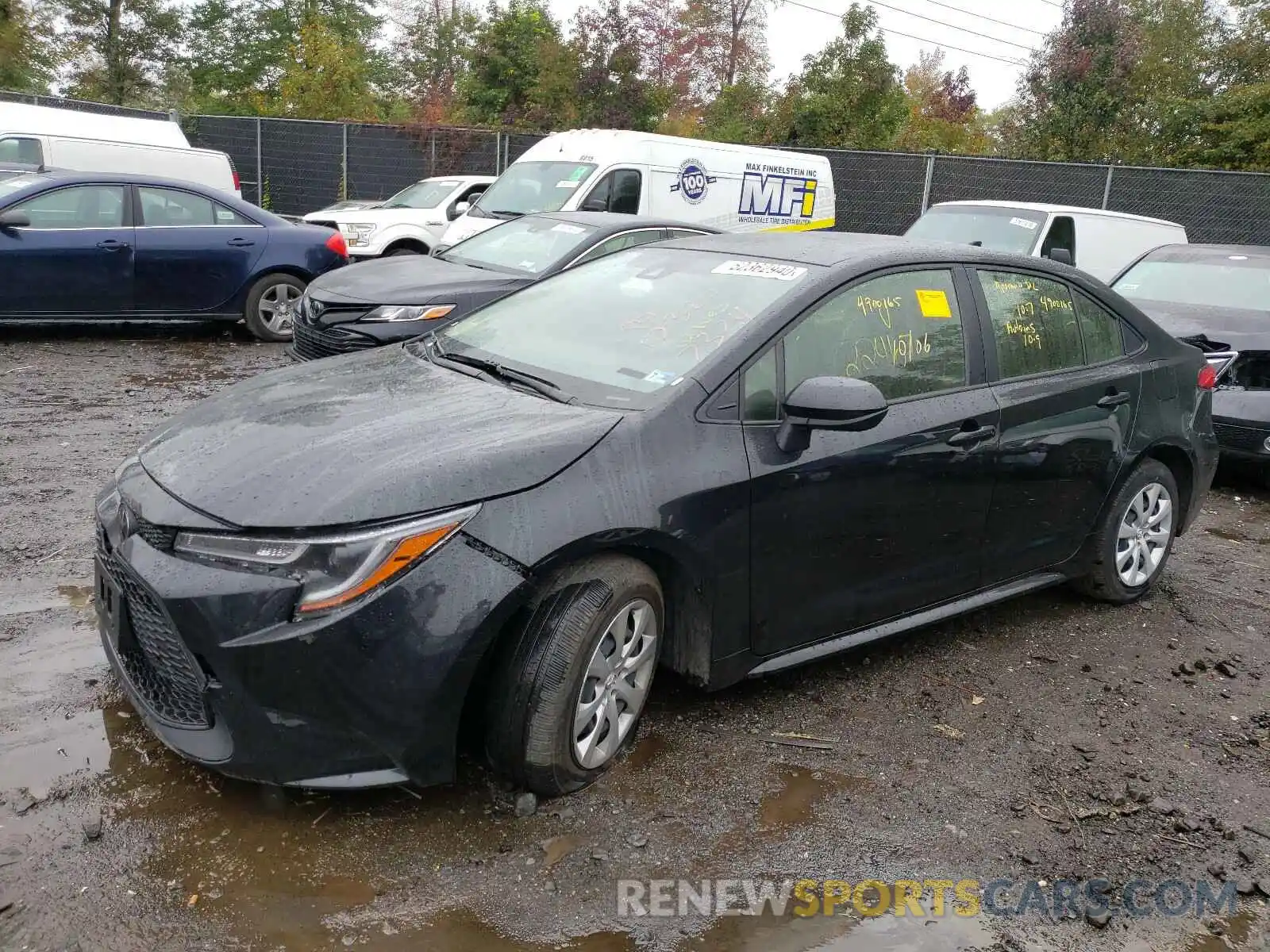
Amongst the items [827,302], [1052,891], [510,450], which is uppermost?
[827,302]

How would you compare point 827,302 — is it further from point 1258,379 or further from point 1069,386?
point 1258,379

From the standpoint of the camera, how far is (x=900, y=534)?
3746 mm

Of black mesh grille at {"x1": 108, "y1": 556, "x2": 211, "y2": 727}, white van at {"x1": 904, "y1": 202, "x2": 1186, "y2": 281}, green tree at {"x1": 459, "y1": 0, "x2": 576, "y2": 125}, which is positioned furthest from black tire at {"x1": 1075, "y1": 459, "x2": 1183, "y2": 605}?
green tree at {"x1": 459, "y1": 0, "x2": 576, "y2": 125}

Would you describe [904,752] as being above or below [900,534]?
below

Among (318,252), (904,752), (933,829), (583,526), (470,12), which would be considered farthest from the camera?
(470,12)

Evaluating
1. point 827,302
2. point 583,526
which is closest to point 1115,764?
point 827,302

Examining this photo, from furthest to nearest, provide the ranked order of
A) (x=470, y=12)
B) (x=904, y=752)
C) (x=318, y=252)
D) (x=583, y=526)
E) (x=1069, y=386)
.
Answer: (x=470, y=12), (x=318, y=252), (x=1069, y=386), (x=904, y=752), (x=583, y=526)

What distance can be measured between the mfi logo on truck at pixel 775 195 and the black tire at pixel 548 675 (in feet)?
38.7

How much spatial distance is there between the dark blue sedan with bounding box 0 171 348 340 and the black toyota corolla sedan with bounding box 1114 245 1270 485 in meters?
7.23

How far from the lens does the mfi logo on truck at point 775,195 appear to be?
14.2m

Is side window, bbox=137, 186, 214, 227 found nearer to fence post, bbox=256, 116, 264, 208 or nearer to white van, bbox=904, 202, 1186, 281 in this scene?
white van, bbox=904, 202, 1186, 281

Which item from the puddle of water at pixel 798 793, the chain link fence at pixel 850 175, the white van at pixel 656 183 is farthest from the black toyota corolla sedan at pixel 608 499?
the chain link fence at pixel 850 175

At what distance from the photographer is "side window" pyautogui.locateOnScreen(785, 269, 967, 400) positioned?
355cm

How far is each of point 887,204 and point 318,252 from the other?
36.6ft
